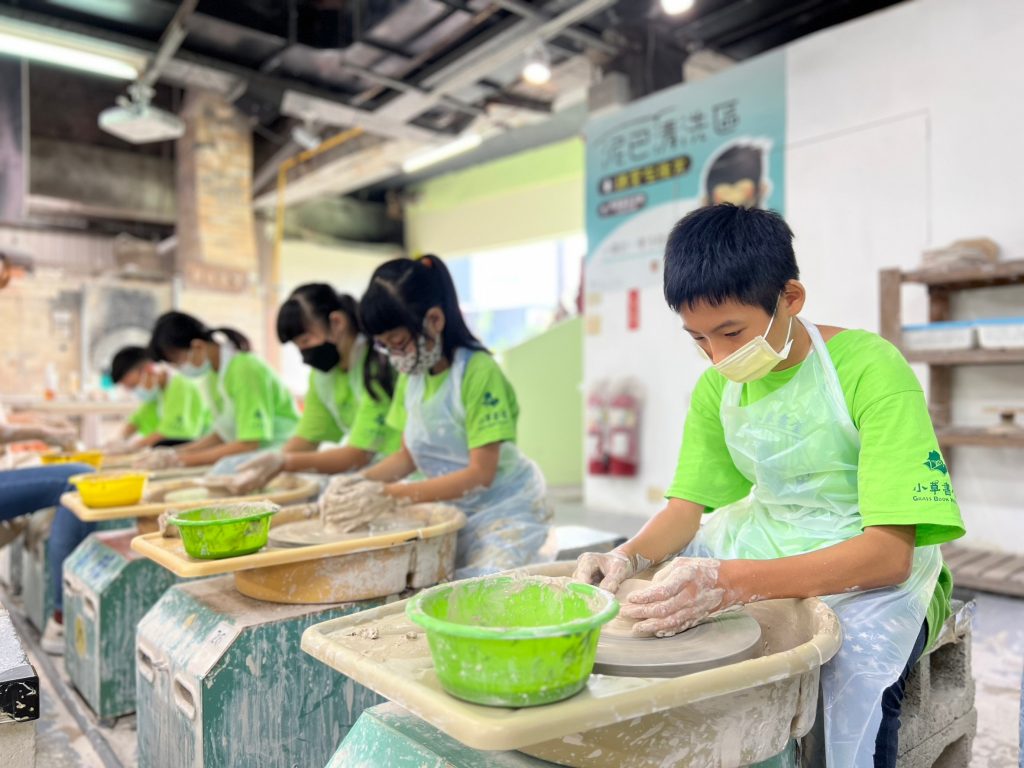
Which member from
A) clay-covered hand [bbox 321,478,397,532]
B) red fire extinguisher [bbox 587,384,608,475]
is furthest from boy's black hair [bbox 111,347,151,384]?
clay-covered hand [bbox 321,478,397,532]

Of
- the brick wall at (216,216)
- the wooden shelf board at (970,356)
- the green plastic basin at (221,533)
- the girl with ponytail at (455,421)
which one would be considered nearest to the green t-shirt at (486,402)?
the girl with ponytail at (455,421)

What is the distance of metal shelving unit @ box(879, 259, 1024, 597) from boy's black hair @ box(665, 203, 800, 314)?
2.50m

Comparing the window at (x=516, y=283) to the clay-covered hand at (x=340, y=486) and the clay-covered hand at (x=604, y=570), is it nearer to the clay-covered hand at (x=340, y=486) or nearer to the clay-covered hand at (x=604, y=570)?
the clay-covered hand at (x=340, y=486)

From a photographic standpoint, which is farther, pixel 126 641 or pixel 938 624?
pixel 126 641

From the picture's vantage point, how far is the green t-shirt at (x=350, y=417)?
282 centimetres

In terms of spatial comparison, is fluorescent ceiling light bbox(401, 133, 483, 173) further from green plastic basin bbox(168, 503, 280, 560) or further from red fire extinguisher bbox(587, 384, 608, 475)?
green plastic basin bbox(168, 503, 280, 560)

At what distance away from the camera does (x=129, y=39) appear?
16.8 ft

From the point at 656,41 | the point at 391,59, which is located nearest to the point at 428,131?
the point at 391,59

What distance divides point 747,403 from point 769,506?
21cm

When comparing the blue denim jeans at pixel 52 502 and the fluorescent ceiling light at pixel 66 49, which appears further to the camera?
the fluorescent ceiling light at pixel 66 49

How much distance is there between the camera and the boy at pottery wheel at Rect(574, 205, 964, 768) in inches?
45.1

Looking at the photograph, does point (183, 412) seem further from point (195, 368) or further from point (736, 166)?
point (736, 166)

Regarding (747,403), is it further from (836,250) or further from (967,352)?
(836,250)

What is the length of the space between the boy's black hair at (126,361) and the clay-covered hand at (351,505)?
3.26 m
